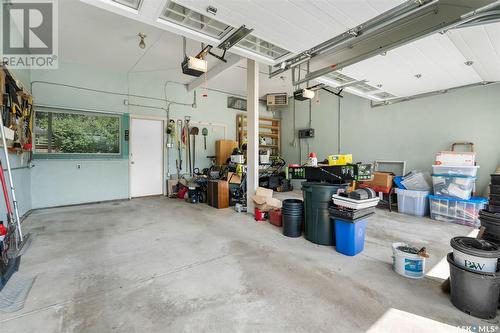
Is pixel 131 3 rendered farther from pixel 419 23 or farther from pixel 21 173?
pixel 21 173

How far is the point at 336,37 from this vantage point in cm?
277

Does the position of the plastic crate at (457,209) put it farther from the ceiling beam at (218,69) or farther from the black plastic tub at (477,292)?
the ceiling beam at (218,69)

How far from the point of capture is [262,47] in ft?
10.4

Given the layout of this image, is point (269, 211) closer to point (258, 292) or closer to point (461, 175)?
point (258, 292)

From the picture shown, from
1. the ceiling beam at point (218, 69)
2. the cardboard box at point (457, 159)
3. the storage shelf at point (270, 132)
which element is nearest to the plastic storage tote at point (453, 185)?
the cardboard box at point (457, 159)

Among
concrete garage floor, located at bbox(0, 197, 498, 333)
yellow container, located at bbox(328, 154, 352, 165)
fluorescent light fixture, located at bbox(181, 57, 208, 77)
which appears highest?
fluorescent light fixture, located at bbox(181, 57, 208, 77)

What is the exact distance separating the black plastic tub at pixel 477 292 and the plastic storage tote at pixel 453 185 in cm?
309

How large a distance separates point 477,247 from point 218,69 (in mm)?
5090

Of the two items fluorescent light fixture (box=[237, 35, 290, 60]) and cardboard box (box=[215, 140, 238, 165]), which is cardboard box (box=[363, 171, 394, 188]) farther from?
cardboard box (box=[215, 140, 238, 165])

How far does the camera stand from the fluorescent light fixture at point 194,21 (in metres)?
2.37

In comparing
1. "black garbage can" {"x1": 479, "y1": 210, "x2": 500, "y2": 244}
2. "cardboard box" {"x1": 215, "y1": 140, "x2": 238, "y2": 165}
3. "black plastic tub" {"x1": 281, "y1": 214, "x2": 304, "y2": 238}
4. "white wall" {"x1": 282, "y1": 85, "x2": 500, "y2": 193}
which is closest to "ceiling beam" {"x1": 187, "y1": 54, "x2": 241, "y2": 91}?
"cardboard box" {"x1": 215, "y1": 140, "x2": 238, "y2": 165}

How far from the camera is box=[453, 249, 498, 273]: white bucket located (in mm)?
1602

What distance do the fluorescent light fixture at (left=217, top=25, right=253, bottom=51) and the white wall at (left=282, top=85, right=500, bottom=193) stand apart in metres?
4.66

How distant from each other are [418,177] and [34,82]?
838 cm
